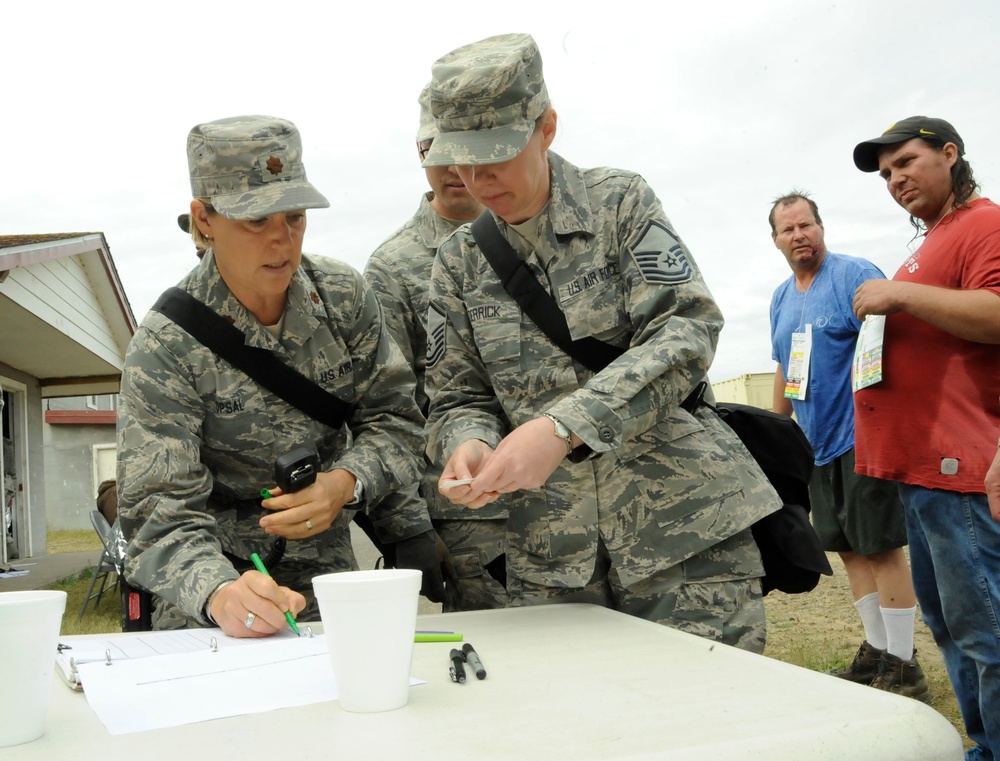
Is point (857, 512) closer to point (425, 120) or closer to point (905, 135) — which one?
point (905, 135)

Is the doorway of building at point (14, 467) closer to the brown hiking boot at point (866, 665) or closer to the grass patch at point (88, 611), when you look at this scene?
the grass patch at point (88, 611)

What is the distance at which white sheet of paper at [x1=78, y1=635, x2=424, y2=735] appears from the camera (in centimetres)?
117

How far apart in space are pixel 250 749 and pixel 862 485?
354cm

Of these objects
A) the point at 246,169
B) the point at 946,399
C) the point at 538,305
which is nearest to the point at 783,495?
the point at 538,305

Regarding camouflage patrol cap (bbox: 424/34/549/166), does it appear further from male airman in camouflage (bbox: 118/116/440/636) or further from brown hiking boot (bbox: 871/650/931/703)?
brown hiking boot (bbox: 871/650/931/703)

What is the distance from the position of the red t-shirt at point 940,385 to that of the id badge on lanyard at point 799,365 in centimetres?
122

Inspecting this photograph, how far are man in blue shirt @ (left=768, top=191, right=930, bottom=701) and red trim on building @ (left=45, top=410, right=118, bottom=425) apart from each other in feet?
63.2

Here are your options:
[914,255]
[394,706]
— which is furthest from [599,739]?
[914,255]

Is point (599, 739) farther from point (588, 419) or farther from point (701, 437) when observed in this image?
point (701, 437)

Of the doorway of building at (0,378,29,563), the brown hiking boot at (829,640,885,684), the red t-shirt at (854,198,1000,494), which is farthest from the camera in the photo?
the doorway of building at (0,378,29,563)

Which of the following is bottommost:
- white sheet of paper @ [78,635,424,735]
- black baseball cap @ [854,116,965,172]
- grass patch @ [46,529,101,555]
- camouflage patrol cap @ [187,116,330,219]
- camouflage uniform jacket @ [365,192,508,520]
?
grass patch @ [46,529,101,555]

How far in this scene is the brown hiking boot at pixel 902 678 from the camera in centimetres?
398

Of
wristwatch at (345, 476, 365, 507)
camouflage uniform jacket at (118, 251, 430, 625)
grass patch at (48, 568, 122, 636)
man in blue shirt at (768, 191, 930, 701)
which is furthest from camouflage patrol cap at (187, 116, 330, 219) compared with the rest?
grass patch at (48, 568, 122, 636)

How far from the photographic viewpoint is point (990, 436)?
2740mm
